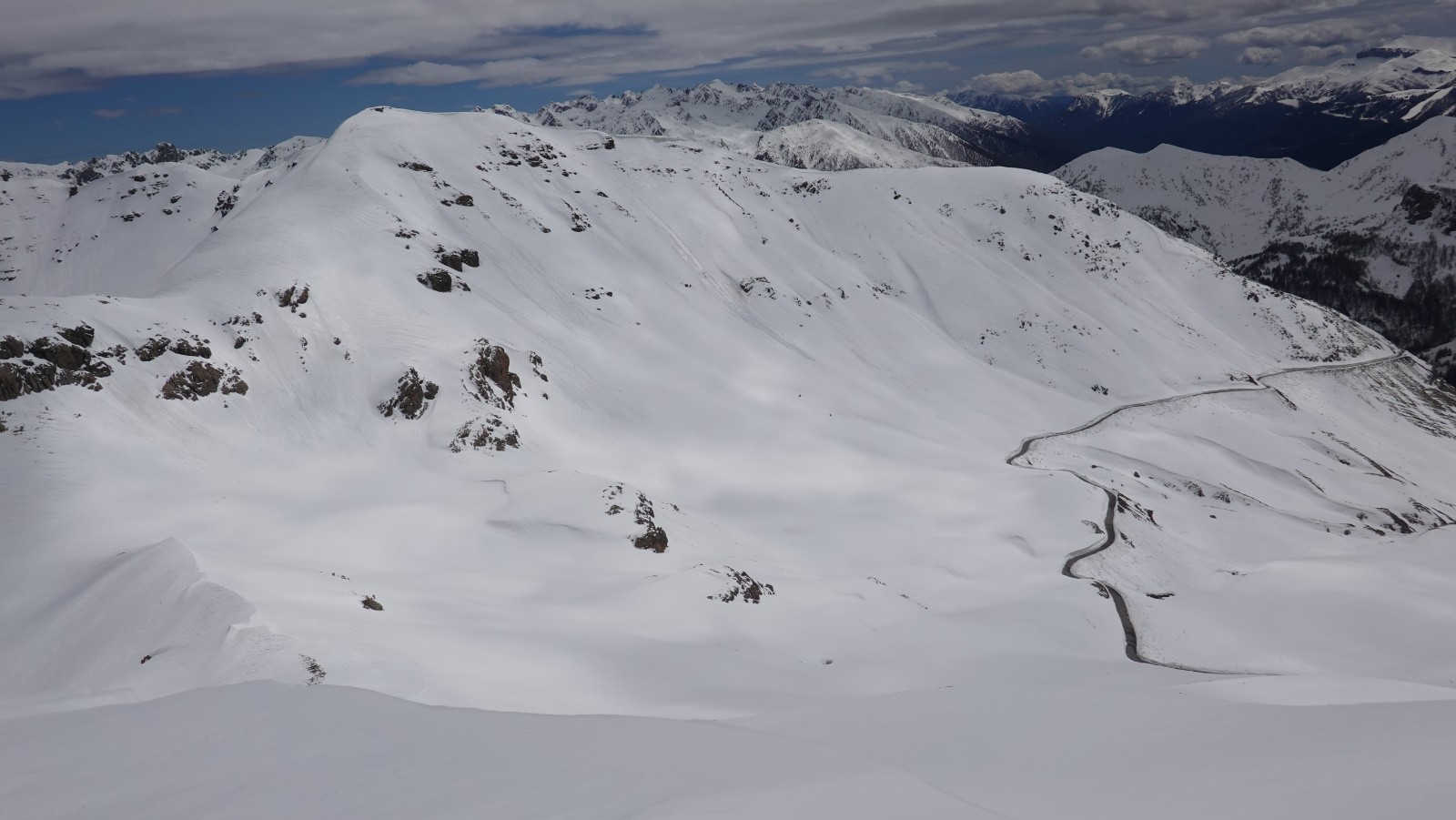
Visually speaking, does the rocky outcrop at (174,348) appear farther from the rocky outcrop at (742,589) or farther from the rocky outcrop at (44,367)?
the rocky outcrop at (742,589)

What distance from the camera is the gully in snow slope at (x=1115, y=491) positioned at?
44656mm

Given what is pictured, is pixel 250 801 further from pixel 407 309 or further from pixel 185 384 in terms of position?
pixel 407 309

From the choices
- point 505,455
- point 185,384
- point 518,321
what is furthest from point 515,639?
point 518,321

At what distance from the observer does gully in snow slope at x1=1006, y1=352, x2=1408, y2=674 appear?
44656 millimetres

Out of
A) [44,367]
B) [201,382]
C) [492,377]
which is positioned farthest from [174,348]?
[492,377]

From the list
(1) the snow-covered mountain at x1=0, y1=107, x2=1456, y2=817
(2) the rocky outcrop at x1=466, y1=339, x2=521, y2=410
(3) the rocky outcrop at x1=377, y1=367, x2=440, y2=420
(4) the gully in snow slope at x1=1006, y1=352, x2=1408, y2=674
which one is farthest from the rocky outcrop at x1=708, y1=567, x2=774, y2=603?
(3) the rocky outcrop at x1=377, y1=367, x2=440, y2=420

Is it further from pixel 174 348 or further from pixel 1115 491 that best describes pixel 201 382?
pixel 1115 491

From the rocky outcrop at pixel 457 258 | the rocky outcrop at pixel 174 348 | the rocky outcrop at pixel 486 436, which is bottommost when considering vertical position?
the rocky outcrop at pixel 486 436

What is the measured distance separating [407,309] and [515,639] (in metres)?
47.9

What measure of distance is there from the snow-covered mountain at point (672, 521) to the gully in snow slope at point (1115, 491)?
89 cm

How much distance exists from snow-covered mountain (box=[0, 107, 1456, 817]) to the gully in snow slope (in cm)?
89

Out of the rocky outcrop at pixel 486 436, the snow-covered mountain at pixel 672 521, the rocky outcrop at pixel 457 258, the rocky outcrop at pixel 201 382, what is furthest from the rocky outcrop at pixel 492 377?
the rocky outcrop at pixel 457 258

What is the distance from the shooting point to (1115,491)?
72.8 metres

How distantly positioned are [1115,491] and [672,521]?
46228mm
